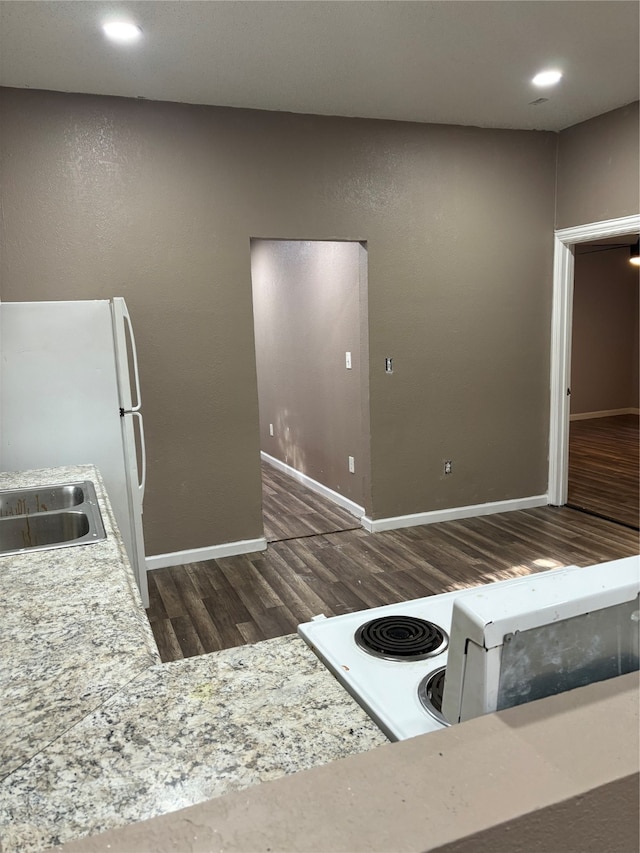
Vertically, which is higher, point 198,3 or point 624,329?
point 198,3

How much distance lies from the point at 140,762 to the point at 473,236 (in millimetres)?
4219

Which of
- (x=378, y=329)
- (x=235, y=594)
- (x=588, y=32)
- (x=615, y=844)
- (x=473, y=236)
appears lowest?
(x=235, y=594)

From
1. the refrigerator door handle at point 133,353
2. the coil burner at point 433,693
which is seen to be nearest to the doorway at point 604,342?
the refrigerator door handle at point 133,353

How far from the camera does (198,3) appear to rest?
2451 mm

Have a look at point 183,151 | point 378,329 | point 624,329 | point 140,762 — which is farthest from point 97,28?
point 624,329

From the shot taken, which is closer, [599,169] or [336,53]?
[336,53]

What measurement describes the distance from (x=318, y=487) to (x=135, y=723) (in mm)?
4574

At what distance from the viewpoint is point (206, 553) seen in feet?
13.2

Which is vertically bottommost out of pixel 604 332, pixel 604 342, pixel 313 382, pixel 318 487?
pixel 318 487

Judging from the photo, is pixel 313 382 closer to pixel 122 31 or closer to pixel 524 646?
pixel 122 31

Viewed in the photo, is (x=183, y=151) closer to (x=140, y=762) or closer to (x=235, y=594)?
(x=235, y=594)

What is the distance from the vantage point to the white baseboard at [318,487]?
15.9 feet

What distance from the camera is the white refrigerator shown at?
2.86 meters

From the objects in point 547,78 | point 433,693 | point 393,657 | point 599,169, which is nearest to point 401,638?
point 393,657
